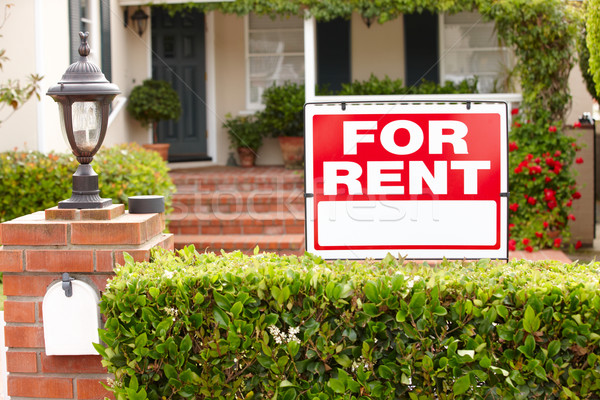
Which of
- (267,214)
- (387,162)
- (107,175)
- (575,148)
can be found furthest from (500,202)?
(575,148)

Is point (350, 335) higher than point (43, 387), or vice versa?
point (350, 335)

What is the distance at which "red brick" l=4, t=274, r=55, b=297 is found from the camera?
2.94 meters

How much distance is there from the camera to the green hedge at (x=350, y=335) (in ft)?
7.97

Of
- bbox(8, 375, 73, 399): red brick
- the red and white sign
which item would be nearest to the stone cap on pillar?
bbox(8, 375, 73, 399): red brick

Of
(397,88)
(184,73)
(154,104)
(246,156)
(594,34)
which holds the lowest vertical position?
(246,156)

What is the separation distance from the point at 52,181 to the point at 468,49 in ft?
24.3

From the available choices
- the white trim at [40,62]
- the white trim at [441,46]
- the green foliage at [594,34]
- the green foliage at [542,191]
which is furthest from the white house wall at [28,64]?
the white trim at [441,46]

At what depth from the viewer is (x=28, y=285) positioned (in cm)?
295

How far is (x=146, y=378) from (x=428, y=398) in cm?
105

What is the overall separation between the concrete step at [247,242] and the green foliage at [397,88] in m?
3.77

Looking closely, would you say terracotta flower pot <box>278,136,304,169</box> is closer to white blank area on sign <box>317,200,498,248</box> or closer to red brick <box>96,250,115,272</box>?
white blank area on sign <box>317,200,498,248</box>

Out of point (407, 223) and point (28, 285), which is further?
point (407, 223)

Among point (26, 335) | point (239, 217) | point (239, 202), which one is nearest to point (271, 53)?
point (239, 202)

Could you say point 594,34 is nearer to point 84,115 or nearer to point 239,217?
point 239,217
